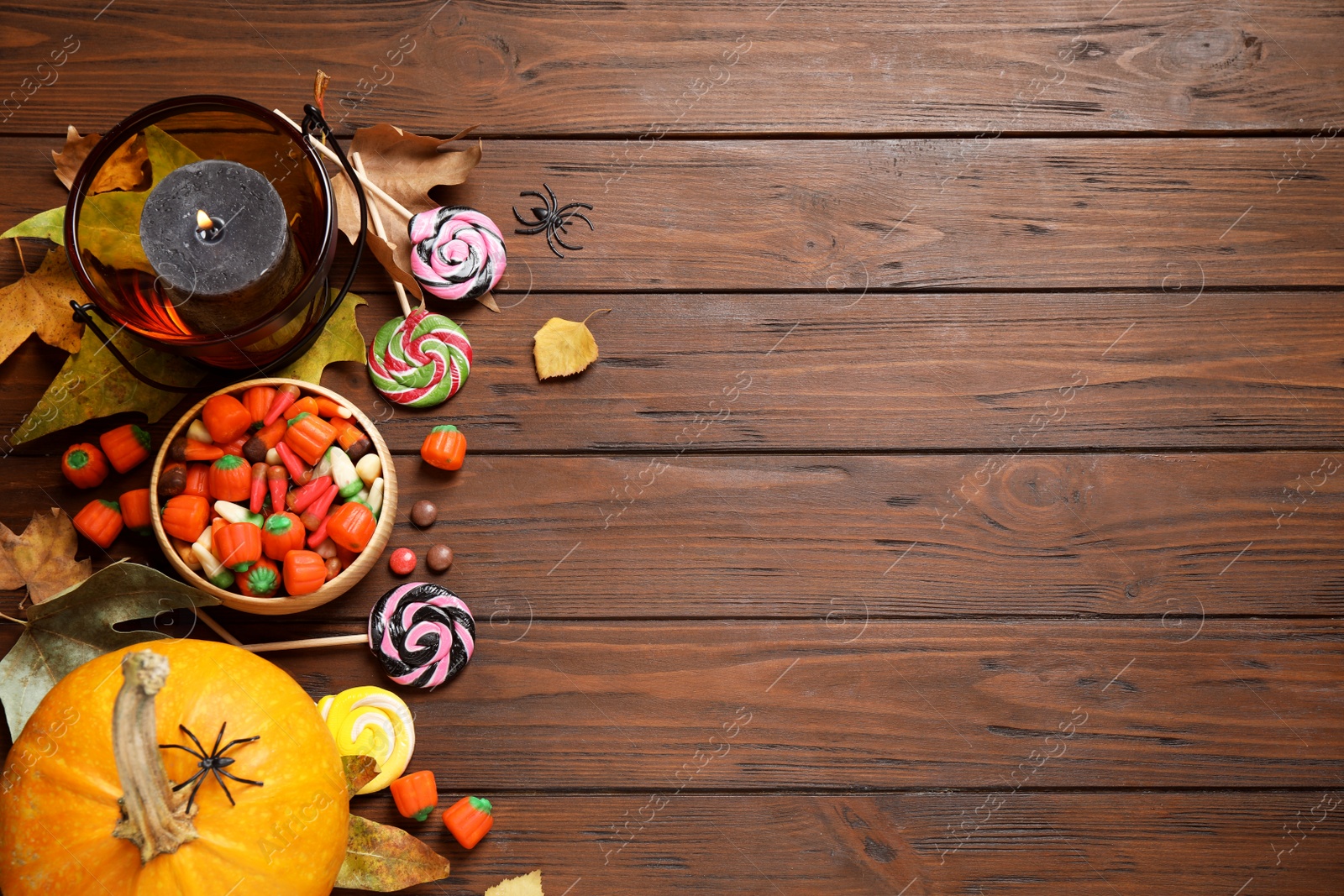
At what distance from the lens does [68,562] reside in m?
1.10

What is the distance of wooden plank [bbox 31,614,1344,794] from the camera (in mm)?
1116

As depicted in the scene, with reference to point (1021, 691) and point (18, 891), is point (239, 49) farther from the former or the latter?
point (1021, 691)

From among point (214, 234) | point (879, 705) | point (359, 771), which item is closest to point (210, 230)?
point (214, 234)

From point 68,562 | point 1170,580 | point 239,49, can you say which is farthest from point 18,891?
point 1170,580

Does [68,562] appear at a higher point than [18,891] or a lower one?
higher

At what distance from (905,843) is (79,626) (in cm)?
103

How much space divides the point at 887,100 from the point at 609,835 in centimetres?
106

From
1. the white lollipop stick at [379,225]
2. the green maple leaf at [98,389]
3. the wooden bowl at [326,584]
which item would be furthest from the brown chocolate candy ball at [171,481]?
the white lollipop stick at [379,225]

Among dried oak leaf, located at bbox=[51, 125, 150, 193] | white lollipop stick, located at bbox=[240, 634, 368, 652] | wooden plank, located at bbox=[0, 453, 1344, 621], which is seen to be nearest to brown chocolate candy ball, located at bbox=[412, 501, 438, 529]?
wooden plank, located at bbox=[0, 453, 1344, 621]

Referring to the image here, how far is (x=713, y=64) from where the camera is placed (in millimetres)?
1226

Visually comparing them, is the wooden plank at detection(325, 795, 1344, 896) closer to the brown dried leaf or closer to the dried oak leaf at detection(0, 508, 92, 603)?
the brown dried leaf

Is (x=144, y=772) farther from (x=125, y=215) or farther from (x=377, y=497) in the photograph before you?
(x=125, y=215)

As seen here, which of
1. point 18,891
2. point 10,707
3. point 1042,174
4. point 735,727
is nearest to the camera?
point 18,891

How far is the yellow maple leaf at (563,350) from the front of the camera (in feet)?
3.81
